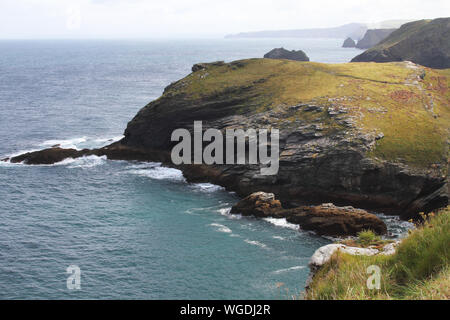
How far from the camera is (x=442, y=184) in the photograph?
51.9 m

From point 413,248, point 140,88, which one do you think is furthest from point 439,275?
point 140,88

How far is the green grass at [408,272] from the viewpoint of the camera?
1351 centimetres

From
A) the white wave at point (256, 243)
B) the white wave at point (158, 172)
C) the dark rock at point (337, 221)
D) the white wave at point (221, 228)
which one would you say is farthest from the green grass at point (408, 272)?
the white wave at point (158, 172)

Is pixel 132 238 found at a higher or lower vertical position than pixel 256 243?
higher

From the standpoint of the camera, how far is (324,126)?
6022cm

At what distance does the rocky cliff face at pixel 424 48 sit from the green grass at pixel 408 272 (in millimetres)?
160134

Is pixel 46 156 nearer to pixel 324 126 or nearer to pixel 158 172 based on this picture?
pixel 158 172

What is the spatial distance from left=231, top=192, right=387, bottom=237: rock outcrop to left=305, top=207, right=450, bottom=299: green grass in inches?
1172

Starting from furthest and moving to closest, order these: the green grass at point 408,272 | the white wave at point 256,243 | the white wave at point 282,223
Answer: the white wave at point 282,223
the white wave at point 256,243
the green grass at point 408,272

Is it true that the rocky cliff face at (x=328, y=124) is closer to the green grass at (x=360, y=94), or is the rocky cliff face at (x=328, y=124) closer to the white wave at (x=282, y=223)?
the green grass at (x=360, y=94)

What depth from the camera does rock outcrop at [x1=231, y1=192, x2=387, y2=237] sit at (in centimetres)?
4638

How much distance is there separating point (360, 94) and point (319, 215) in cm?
2844

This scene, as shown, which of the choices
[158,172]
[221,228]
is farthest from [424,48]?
[221,228]

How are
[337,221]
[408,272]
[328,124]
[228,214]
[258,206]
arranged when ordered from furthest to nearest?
[328,124], [228,214], [258,206], [337,221], [408,272]
